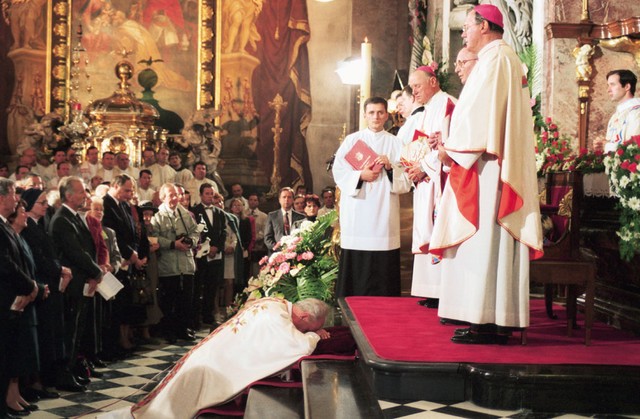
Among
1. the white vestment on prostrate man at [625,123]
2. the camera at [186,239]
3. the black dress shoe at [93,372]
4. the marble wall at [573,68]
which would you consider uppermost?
the marble wall at [573,68]

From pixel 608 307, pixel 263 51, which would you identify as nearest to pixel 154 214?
pixel 608 307

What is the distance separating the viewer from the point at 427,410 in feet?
12.8

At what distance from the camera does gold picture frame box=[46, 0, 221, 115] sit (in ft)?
55.9

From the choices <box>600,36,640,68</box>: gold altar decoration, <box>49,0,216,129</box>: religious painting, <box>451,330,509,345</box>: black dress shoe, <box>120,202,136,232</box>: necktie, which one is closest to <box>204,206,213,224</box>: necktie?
<box>120,202,136,232</box>: necktie

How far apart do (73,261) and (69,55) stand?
452 inches

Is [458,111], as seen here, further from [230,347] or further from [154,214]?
[154,214]

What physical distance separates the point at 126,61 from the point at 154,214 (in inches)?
312

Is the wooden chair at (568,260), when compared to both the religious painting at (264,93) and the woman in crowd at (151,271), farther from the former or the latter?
the religious painting at (264,93)

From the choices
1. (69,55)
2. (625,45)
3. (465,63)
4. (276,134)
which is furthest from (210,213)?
(69,55)

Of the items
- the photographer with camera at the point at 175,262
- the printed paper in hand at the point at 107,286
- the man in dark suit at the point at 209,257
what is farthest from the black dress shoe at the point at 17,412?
the man in dark suit at the point at 209,257

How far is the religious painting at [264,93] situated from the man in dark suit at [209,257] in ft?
23.1

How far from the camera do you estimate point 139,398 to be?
6434 mm

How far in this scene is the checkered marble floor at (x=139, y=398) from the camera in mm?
3871

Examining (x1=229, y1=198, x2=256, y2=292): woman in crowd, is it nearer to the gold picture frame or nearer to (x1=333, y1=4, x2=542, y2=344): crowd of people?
the gold picture frame
